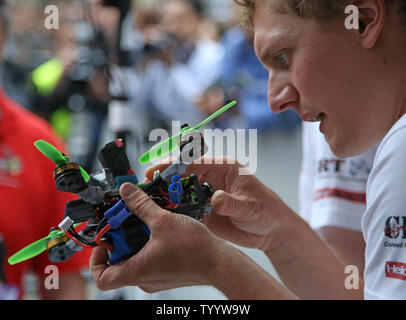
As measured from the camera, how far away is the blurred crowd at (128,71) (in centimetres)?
125

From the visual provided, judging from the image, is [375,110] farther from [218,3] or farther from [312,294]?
[218,3]

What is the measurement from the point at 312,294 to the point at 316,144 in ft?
1.07

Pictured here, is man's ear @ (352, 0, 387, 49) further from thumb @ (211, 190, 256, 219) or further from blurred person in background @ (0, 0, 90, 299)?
blurred person in background @ (0, 0, 90, 299)

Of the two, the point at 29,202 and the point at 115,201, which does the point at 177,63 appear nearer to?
the point at 29,202

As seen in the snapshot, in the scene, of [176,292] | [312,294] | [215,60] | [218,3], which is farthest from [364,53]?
[218,3]

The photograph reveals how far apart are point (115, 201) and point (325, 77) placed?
0.30 m

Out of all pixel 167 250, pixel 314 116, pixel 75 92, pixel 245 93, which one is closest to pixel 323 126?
pixel 314 116

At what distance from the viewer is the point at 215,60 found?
12.3ft

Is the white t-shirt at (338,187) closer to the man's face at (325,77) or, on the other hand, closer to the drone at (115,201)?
the man's face at (325,77)

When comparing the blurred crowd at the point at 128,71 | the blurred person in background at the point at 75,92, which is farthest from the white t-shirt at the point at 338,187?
the blurred person in background at the point at 75,92

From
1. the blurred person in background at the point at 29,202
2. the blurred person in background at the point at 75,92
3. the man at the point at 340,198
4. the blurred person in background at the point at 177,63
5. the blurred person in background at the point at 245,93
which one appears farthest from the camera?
the blurred person in background at the point at 177,63

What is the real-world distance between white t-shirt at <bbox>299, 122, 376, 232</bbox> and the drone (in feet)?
1.47

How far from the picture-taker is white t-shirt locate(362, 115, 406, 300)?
24.4 inches

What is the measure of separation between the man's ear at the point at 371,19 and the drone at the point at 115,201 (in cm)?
22
